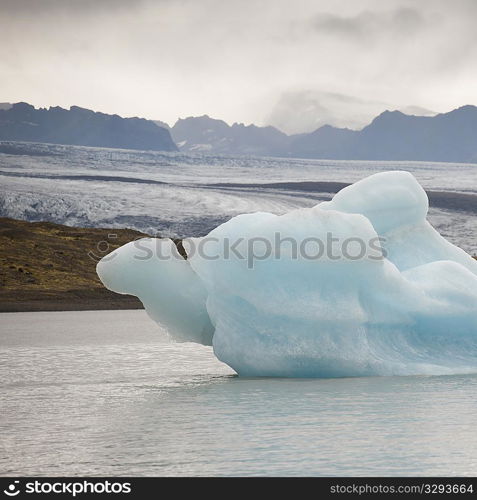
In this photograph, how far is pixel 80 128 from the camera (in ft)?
529

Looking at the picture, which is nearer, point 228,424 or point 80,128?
point 228,424

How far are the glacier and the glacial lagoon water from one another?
380 mm

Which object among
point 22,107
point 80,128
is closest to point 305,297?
point 80,128

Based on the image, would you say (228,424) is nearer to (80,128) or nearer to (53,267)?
(53,267)

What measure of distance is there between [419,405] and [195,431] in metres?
2.96

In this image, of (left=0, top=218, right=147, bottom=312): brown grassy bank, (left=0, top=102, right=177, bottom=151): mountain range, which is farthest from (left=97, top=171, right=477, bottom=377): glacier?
(left=0, top=102, right=177, bottom=151): mountain range

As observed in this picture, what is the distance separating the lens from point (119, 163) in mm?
103438

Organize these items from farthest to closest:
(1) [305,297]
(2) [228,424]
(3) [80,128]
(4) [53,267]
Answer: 1. (3) [80,128]
2. (4) [53,267]
3. (1) [305,297]
4. (2) [228,424]

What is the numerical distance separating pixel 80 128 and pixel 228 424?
154 metres

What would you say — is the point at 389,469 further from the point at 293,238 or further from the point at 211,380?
the point at 211,380

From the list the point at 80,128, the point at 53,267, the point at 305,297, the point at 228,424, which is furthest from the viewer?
the point at 80,128

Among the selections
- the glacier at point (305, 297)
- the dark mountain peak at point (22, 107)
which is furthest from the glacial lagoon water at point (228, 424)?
the dark mountain peak at point (22, 107)

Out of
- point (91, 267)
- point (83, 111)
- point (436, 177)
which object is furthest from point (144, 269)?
point (83, 111)
